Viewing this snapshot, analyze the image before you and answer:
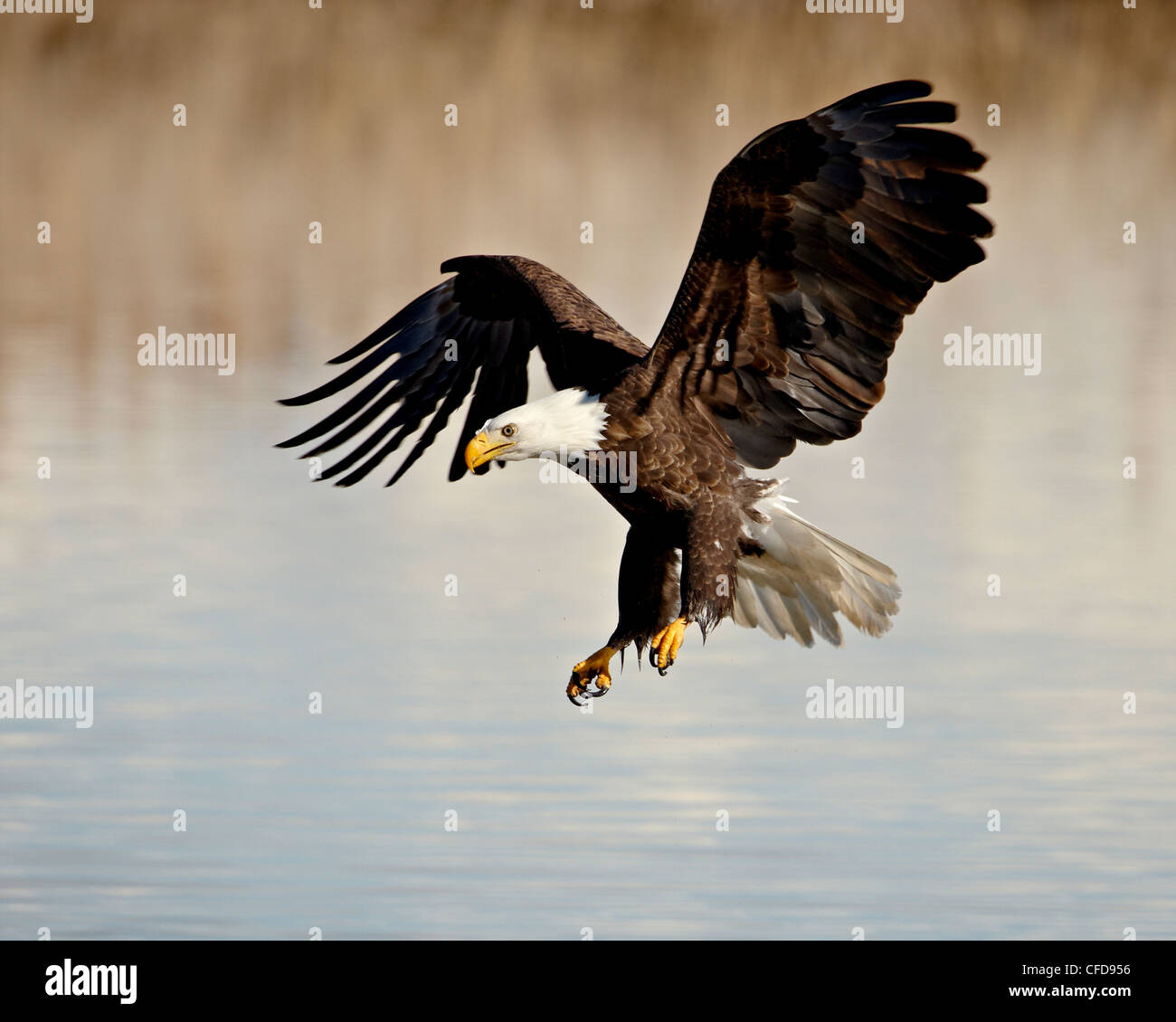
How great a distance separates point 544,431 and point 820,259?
3.23ft

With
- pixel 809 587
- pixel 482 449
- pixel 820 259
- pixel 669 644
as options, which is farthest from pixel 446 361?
pixel 820 259

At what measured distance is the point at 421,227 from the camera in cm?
1764

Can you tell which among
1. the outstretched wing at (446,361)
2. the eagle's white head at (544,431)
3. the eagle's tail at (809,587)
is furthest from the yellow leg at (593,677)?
the outstretched wing at (446,361)

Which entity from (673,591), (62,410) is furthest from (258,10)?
(673,591)

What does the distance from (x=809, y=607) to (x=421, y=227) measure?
10.0 metres

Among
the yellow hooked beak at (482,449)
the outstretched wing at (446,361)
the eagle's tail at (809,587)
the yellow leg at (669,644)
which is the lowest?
the yellow leg at (669,644)

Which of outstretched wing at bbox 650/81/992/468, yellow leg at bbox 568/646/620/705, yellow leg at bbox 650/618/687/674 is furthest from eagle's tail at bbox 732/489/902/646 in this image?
yellow leg at bbox 650/618/687/674

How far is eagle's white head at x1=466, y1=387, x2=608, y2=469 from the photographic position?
7121 millimetres

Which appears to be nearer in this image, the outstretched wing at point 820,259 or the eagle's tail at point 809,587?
the outstretched wing at point 820,259

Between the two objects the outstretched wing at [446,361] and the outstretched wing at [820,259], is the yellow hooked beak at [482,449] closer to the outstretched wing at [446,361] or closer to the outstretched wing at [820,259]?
the outstretched wing at [820,259]

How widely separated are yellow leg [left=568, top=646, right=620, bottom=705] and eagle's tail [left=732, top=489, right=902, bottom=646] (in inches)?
26.1

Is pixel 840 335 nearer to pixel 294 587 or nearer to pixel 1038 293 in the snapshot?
pixel 294 587

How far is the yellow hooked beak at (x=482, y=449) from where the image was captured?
280 inches

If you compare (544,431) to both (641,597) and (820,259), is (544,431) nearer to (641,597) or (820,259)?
(641,597)
